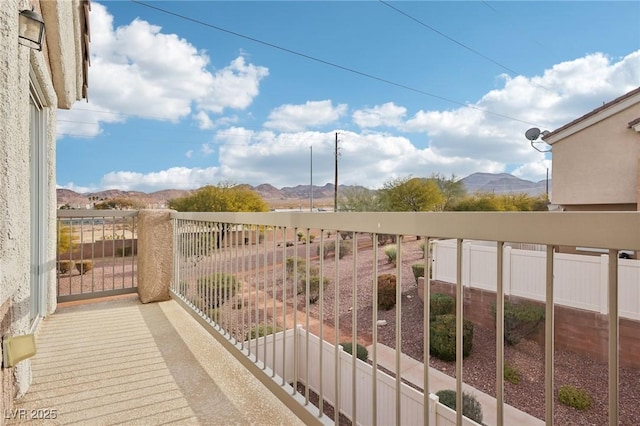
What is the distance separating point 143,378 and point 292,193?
67.5 metres

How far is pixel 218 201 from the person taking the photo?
20.4m

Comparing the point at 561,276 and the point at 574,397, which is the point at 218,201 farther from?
the point at 574,397

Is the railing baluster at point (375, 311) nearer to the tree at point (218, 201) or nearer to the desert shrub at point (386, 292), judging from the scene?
the desert shrub at point (386, 292)

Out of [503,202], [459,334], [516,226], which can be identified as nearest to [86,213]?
[459,334]

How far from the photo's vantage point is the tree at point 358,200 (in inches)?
873

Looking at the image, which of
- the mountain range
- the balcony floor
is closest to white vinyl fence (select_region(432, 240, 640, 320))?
the balcony floor

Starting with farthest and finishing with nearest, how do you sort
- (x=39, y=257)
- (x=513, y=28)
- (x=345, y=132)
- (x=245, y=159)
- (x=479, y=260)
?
(x=245, y=159) → (x=345, y=132) → (x=513, y=28) → (x=479, y=260) → (x=39, y=257)

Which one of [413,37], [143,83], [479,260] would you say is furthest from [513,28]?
[143,83]

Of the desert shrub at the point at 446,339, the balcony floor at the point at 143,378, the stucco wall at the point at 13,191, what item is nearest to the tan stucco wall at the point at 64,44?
the stucco wall at the point at 13,191

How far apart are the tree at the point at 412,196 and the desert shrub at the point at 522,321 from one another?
15.0 metres

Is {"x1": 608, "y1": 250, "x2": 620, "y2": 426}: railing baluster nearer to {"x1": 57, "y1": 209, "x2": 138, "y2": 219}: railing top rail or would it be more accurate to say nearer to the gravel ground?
the gravel ground

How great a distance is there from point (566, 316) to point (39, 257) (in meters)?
6.97

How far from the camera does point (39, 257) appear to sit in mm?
2949

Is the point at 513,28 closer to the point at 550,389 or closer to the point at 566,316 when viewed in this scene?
the point at 566,316
